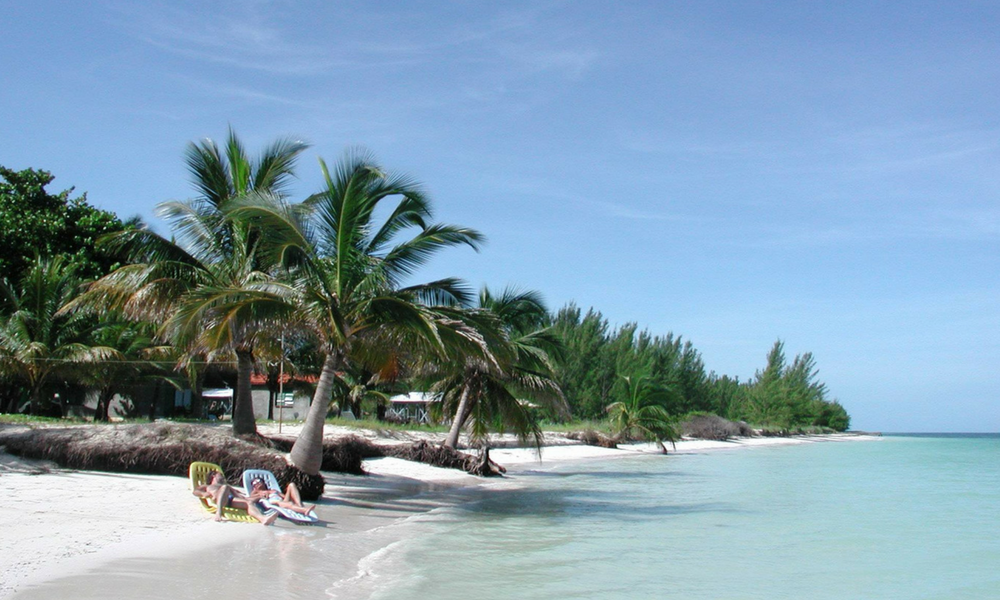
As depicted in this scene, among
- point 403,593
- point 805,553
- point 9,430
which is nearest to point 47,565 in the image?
point 403,593

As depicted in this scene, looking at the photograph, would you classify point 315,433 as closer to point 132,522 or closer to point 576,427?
point 132,522

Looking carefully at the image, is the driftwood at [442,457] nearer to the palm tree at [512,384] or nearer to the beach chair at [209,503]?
the palm tree at [512,384]

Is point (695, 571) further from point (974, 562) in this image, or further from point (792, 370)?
point (792, 370)

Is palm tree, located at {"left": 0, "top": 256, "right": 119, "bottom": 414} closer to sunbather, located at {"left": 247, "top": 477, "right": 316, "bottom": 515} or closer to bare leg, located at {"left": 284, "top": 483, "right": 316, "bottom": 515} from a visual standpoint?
sunbather, located at {"left": 247, "top": 477, "right": 316, "bottom": 515}

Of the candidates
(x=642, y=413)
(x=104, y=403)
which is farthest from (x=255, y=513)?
(x=642, y=413)

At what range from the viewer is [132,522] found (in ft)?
33.3

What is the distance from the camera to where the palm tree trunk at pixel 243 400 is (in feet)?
52.5

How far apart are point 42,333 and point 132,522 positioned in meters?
14.0

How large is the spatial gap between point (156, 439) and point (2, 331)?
9880 millimetres

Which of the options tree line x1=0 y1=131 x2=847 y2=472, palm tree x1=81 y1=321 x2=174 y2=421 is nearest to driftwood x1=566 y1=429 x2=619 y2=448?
tree line x1=0 y1=131 x2=847 y2=472

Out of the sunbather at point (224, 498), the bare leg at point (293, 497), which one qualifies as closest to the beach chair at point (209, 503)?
the sunbather at point (224, 498)

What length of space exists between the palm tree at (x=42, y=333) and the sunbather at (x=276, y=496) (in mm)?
12218

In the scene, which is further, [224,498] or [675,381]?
[675,381]

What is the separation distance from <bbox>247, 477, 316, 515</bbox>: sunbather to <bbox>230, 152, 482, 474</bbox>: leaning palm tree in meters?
1.49
